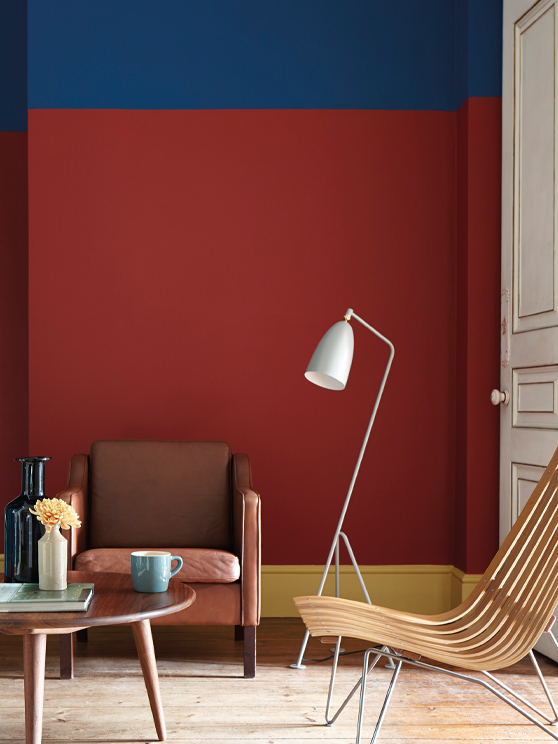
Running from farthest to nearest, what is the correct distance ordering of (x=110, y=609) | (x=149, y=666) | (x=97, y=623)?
(x=149, y=666), (x=110, y=609), (x=97, y=623)

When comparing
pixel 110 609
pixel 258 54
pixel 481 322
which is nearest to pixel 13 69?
pixel 258 54

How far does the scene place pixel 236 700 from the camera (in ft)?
8.41

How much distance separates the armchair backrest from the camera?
3.24 metres

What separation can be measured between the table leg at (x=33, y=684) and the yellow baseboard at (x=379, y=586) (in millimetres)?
1892

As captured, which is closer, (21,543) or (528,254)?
(21,543)

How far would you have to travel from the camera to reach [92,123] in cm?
370

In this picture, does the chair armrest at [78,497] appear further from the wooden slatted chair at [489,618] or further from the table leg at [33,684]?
the wooden slatted chair at [489,618]

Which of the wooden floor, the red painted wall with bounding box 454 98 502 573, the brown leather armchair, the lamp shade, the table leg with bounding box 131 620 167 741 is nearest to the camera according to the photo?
the table leg with bounding box 131 620 167 741

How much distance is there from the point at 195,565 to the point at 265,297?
59.7 inches

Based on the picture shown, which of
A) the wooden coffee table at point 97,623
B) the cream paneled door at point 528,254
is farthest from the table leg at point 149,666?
the cream paneled door at point 528,254

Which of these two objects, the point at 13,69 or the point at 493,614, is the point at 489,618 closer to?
the point at 493,614

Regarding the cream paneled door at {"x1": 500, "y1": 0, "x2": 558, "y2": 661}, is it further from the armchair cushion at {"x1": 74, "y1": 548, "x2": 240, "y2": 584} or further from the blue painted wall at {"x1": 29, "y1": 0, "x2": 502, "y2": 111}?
the armchair cushion at {"x1": 74, "y1": 548, "x2": 240, "y2": 584}

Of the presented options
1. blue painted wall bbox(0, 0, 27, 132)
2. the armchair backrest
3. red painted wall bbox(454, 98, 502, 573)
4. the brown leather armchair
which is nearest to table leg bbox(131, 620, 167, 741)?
the brown leather armchair

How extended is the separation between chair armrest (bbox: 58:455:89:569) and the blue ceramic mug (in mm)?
810
